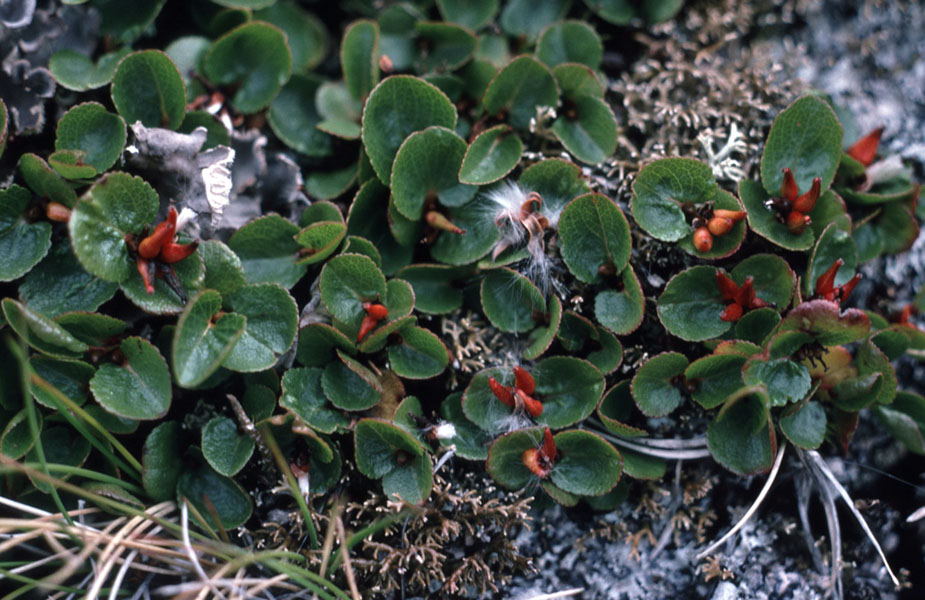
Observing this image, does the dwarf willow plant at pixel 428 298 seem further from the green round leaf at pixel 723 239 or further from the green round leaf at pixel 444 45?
the green round leaf at pixel 444 45

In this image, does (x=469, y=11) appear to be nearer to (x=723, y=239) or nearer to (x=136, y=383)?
(x=723, y=239)

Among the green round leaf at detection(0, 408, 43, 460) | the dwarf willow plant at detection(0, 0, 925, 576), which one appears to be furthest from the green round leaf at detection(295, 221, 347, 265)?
the green round leaf at detection(0, 408, 43, 460)

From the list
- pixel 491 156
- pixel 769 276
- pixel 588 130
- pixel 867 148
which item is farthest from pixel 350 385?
pixel 867 148

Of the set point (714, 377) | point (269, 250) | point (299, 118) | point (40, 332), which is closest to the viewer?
point (40, 332)

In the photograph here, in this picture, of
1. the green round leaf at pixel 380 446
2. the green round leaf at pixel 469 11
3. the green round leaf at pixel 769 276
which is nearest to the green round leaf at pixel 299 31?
the green round leaf at pixel 469 11

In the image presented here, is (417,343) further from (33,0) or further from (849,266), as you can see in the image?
(33,0)

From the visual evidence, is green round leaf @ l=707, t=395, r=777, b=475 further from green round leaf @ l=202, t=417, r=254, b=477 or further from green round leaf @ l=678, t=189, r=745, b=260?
green round leaf @ l=202, t=417, r=254, b=477
